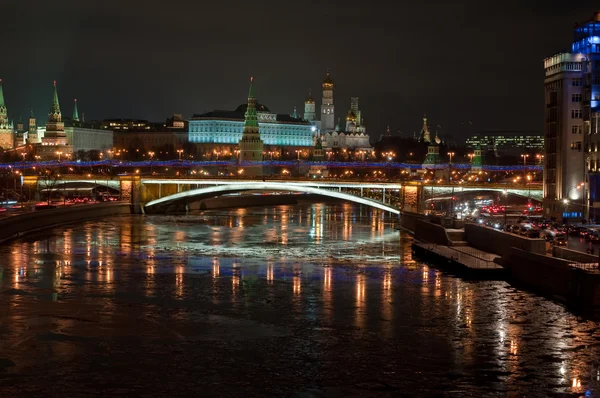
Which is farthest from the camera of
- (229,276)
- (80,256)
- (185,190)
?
(185,190)

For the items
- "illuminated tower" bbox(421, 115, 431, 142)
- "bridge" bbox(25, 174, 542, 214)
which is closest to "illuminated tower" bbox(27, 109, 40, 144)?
"illuminated tower" bbox(421, 115, 431, 142)

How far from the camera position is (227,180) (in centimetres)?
6669

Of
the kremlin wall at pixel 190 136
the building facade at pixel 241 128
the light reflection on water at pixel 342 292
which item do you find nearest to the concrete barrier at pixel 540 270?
the light reflection on water at pixel 342 292

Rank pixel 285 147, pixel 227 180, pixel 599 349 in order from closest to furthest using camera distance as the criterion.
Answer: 1. pixel 599 349
2. pixel 227 180
3. pixel 285 147

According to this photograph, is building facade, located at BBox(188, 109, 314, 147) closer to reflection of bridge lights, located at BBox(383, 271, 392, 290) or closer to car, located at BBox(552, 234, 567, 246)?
car, located at BBox(552, 234, 567, 246)

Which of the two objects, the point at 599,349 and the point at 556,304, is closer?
the point at 599,349

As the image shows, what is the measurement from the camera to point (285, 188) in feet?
209

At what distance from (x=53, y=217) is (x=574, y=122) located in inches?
1134

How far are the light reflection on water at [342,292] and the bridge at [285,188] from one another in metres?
7.47

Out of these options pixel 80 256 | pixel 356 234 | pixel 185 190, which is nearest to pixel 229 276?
pixel 80 256

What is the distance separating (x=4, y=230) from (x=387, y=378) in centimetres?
2931

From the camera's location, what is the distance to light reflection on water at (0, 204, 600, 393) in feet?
72.1

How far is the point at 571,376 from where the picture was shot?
20.7 m

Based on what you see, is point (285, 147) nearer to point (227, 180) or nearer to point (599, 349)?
point (227, 180)
